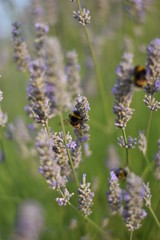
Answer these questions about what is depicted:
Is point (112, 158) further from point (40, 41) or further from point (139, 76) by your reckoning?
point (139, 76)

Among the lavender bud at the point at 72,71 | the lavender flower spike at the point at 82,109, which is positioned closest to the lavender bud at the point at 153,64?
the lavender flower spike at the point at 82,109

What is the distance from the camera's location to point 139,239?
2.66 m

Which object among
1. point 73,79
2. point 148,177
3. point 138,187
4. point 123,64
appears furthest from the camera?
point 148,177

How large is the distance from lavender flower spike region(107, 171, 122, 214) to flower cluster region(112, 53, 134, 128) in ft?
0.96

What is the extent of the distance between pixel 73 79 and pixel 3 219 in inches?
60.4

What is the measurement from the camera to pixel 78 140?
211 centimetres

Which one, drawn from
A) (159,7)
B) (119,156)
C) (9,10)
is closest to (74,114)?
(119,156)

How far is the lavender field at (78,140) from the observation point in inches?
64.3

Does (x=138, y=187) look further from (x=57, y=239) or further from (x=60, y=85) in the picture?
Result: (x=57, y=239)

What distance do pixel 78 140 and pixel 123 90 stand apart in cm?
52

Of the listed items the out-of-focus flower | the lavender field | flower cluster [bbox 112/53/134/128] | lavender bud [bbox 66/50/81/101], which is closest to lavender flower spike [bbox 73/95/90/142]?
the lavender field

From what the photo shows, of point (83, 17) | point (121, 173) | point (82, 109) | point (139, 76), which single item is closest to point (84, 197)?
point (121, 173)

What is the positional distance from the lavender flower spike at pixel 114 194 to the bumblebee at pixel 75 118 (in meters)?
0.33

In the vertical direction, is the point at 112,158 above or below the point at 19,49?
below
